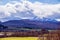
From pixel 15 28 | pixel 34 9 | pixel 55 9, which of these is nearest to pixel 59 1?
pixel 55 9

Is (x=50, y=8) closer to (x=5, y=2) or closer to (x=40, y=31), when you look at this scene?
(x=40, y=31)

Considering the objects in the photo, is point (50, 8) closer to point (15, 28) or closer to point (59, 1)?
point (59, 1)

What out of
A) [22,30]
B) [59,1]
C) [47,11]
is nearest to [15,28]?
[22,30]

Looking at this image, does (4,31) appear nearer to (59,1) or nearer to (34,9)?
(34,9)

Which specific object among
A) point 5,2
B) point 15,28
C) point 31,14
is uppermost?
point 5,2

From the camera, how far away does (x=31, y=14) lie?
1.07 meters

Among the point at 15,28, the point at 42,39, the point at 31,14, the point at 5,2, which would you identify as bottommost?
the point at 42,39

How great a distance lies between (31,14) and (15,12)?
6.3 inches

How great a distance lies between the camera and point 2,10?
3.51 ft

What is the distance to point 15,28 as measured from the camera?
41.4 inches

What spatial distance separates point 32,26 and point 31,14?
12 centimetres

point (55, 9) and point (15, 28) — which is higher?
point (55, 9)

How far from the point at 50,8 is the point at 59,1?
11 cm

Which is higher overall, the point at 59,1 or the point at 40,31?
the point at 59,1
